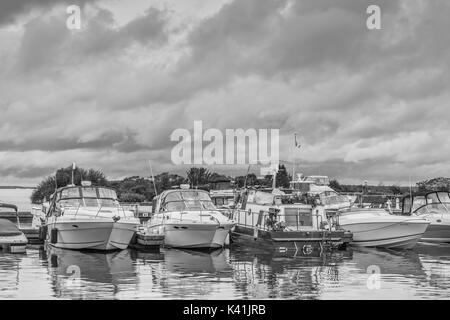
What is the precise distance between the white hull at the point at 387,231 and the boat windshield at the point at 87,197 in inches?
557

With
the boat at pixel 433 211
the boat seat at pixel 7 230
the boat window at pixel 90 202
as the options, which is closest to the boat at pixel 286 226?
the boat at pixel 433 211

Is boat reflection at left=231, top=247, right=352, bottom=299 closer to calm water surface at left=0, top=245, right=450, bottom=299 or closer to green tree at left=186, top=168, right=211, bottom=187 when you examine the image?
calm water surface at left=0, top=245, right=450, bottom=299

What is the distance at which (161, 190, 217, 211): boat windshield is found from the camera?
3972 centimetres

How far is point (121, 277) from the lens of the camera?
24922 millimetres

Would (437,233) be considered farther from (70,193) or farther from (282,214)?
(70,193)

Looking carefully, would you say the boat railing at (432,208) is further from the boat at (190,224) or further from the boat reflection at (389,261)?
the boat at (190,224)

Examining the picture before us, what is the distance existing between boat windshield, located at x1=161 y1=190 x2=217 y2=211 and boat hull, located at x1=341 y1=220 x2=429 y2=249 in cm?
849

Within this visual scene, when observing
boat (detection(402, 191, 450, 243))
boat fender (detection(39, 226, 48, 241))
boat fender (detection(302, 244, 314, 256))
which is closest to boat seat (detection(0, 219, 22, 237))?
boat fender (detection(39, 226, 48, 241))

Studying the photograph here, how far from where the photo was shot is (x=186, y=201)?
40.0 meters

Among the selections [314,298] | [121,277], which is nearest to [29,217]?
[121,277]

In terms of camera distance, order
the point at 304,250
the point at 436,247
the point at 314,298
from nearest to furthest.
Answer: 1. the point at 314,298
2. the point at 304,250
3. the point at 436,247

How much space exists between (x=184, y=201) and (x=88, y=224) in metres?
7.10
